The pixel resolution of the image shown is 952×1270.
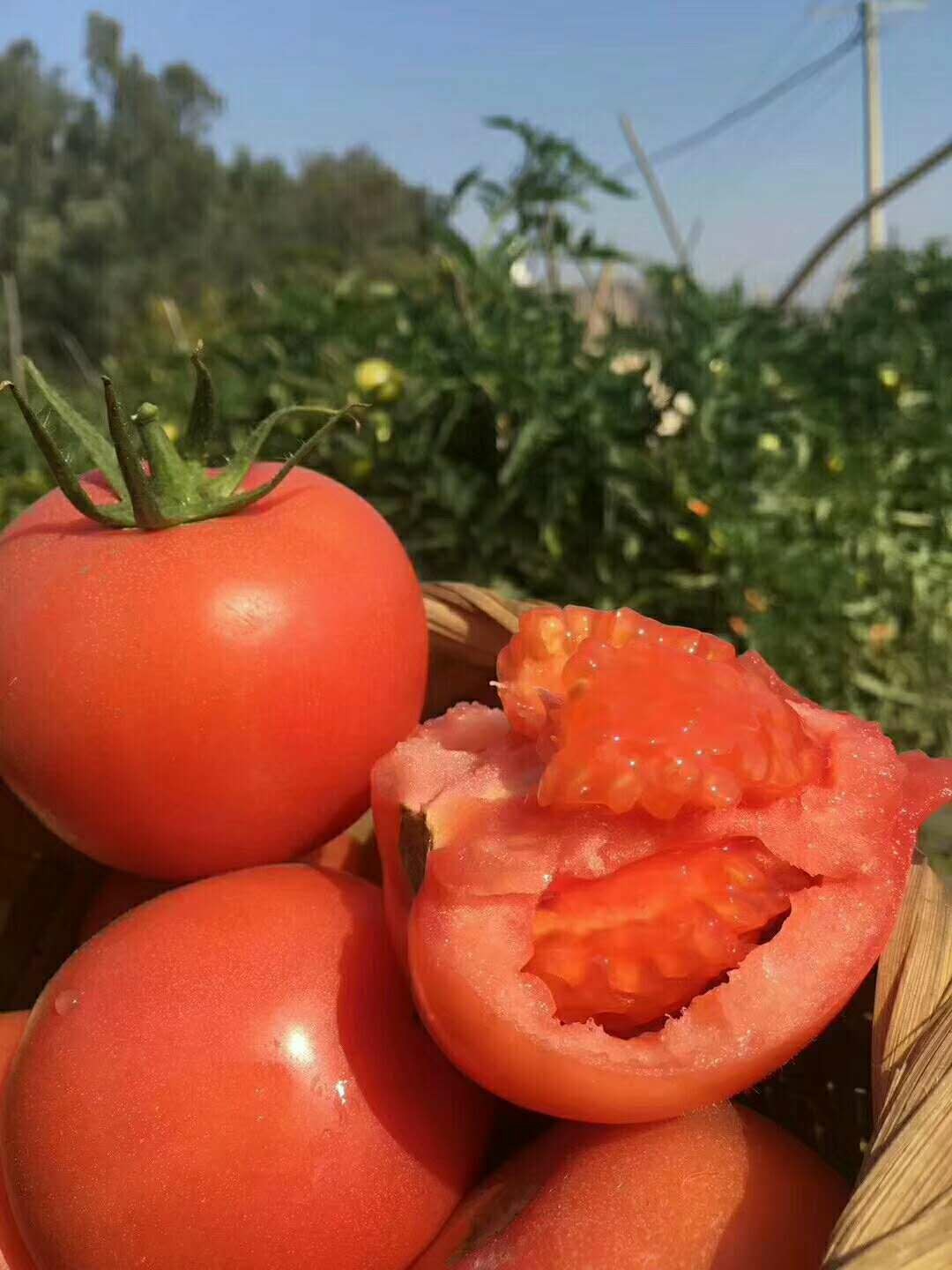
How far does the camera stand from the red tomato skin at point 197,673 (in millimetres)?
615

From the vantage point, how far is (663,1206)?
50 centimetres

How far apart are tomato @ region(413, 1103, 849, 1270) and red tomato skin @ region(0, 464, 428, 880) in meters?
0.27

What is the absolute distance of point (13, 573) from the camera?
2.13ft

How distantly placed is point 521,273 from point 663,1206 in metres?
1.59

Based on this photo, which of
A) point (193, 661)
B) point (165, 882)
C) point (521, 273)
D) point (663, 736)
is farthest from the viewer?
point (521, 273)

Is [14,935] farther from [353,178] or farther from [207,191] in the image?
[353,178]

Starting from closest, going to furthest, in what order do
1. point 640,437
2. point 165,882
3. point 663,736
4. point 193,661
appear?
point 663,736, point 193,661, point 165,882, point 640,437

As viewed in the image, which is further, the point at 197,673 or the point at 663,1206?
the point at 197,673

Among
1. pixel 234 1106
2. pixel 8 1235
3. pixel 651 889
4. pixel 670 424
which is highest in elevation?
pixel 670 424

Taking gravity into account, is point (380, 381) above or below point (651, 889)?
above

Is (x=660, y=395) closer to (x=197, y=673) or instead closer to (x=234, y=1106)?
(x=197, y=673)

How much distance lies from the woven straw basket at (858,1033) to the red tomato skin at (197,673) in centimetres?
20

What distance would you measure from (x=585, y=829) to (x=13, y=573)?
1.26 feet

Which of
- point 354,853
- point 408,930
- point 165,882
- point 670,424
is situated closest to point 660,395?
point 670,424
